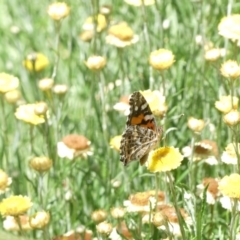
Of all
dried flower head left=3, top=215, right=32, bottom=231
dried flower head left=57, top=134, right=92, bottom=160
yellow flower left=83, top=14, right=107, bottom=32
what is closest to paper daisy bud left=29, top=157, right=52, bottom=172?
dried flower head left=3, top=215, right=32, bottom=231

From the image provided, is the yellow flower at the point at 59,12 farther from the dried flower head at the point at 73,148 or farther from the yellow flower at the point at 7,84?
the dried flower head at the point at 73,148

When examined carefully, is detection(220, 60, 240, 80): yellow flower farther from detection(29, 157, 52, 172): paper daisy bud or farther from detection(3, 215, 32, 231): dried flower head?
detection(3, 215, 32, 231): dried flower head

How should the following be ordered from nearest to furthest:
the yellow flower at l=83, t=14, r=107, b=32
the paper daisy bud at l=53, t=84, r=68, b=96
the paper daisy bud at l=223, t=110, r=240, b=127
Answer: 1. the paper daisy bud at l=223, t=110, r=240, b=127
2. the paper daisy bud at l=53, t=84, r=68, b=96
3. the yellow flower at l=83, t=14, r=107, b=32

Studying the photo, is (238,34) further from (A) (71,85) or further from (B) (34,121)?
(A) (71,85)

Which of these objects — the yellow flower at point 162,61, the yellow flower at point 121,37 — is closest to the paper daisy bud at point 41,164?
the yellow flower at point 162,61

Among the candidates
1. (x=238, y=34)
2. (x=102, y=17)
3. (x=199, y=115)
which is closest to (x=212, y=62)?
(x=238, y=34)

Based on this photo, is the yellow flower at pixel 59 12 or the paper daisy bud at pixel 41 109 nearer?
the paper daisy bud at pixel 41 109

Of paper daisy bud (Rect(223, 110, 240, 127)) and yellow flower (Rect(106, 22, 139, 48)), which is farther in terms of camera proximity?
yellow flower (Rect(106, 22, 139, 48))
